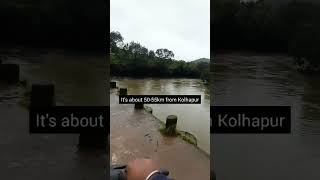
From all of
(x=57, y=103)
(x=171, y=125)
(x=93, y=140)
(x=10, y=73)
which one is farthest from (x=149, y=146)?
(x=10, y=73)

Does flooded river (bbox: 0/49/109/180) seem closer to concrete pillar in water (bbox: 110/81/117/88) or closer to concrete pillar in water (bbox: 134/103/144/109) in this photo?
concrete pillar in water (bbox: 110/81/117/88)

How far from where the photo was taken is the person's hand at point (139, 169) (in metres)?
2.15

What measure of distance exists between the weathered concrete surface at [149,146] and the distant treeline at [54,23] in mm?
358

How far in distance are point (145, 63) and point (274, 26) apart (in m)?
0.77

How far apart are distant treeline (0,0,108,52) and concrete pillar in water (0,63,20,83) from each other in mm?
126

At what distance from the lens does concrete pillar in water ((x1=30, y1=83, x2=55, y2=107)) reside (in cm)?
220

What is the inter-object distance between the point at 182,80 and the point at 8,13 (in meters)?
Answer: 1.03

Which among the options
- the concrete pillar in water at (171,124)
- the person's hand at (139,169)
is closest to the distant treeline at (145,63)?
the concrete pillar in water at (171,124)

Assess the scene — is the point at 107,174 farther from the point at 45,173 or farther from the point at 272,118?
the point at 272,118

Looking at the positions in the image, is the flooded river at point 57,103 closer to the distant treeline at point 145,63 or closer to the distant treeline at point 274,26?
the distant treeline at point 145,63

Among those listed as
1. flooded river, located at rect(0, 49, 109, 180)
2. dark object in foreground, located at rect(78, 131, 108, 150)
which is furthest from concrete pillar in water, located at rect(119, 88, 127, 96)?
dark object in foreground, located at rect(78, 131, 108, 150)

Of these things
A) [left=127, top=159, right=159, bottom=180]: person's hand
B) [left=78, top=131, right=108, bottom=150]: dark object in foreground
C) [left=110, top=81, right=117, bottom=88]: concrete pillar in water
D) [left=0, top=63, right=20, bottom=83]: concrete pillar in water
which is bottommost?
[left=127, top=159, right=159, bottom=180]: person's hand

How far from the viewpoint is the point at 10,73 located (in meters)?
2.25

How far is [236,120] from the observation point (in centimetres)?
223
